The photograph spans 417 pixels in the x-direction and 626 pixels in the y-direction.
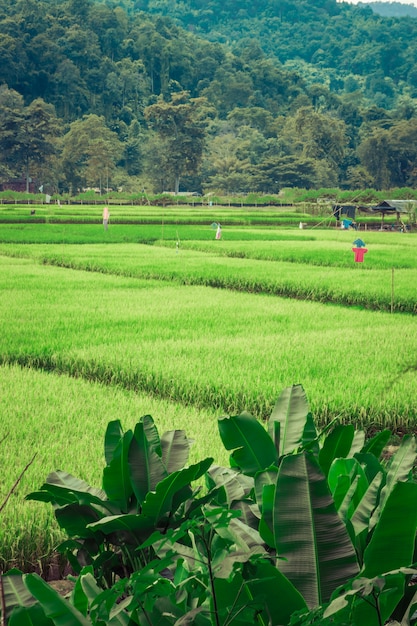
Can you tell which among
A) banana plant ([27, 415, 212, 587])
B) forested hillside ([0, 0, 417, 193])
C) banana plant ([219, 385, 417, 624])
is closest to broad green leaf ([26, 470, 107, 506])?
banana plant ([27, 415, 212, 587])

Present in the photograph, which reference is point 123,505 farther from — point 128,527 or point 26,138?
point 26,138

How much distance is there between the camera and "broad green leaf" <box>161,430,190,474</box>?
1.51m

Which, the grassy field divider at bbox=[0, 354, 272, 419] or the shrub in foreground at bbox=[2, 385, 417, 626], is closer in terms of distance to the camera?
the shrub in foreground at bbox=[2, 385, 417, 626]

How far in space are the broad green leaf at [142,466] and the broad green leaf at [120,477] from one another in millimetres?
18

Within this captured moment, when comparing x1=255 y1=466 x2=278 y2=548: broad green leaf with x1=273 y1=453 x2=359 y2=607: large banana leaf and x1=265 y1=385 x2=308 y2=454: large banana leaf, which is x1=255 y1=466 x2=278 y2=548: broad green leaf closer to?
x1=273 y1=453 x2=359 y2=607: large banana leaf

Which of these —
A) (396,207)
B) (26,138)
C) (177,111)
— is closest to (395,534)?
(396,207)

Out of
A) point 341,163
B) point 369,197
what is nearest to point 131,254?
point 369,197

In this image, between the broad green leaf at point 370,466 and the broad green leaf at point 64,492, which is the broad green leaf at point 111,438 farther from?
the broad green leaf at point 370,466

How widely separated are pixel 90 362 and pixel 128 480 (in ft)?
12.9

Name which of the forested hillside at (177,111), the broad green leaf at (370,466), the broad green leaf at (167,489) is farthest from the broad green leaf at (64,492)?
the forested hillside at (177,111)

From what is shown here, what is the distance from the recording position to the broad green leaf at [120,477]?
4.47 ft

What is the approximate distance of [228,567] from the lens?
3.09 feet

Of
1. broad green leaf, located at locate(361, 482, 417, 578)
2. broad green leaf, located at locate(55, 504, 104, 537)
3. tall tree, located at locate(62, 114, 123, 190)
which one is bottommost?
broad green leaf, located at locate(55, 504, 104, 537)

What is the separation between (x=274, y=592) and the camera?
0.98 m
